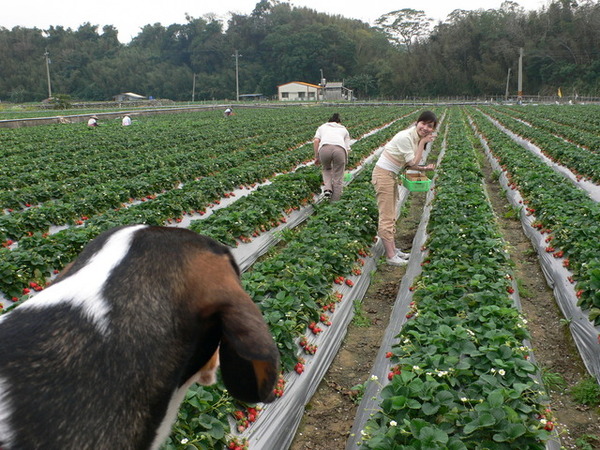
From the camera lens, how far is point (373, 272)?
6840mm

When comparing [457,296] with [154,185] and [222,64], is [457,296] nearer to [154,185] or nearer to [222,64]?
[154,185]

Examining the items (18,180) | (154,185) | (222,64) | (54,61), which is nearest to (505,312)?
(154,185)

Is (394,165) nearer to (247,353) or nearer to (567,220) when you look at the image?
(567,220)

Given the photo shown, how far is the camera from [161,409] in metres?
1.20

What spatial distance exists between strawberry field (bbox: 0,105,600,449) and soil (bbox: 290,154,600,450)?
6.2 inches

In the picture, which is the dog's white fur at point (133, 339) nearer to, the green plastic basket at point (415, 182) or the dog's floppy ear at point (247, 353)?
the dog's floppy ear at point (247, 353)

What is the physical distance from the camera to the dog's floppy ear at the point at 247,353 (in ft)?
3.53

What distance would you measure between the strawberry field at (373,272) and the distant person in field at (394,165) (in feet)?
1.29

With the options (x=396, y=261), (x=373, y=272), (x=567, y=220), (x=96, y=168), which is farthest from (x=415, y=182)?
(x=96, y=168)

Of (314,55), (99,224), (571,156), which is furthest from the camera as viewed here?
(314,55)

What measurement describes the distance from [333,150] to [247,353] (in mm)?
8548

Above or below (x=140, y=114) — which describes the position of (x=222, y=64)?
above

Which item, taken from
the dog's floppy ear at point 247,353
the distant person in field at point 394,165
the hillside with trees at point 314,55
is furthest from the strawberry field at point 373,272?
the hillside with trees at point 314,55

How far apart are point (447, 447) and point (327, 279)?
3.03 meters
